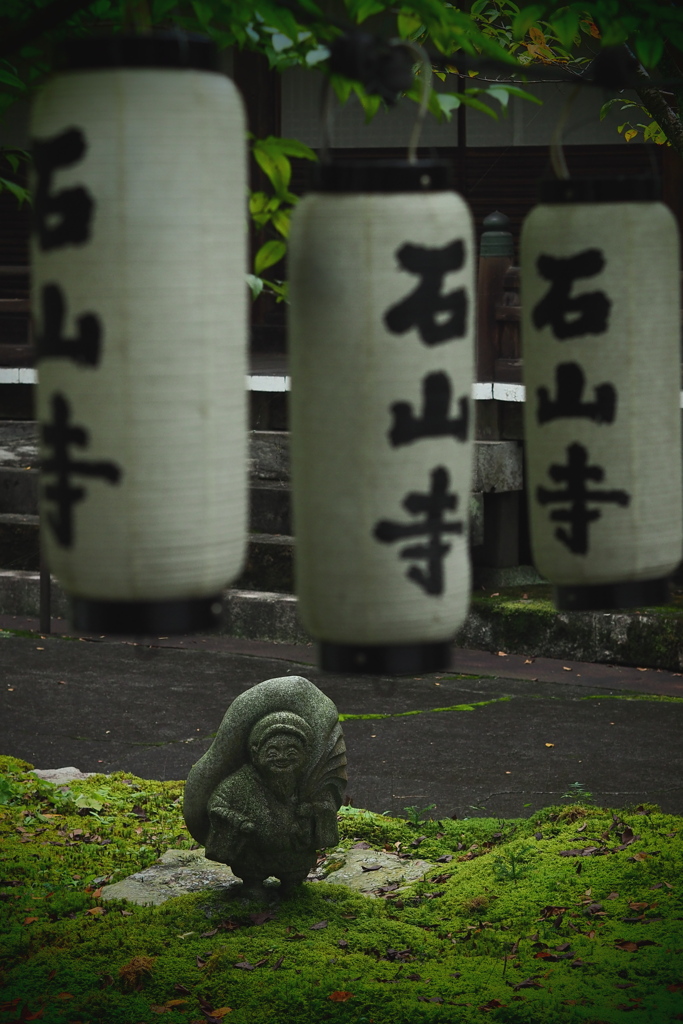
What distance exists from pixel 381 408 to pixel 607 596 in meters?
0.73

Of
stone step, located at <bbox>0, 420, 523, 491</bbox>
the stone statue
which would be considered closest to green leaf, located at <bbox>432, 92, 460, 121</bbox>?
the stone statue

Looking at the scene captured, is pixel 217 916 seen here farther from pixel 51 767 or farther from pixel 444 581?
pixel 444 581

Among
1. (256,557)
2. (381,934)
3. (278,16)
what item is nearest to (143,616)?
(278,16)

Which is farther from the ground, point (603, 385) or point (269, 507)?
point (603, 385)

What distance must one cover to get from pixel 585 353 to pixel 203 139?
928 mm

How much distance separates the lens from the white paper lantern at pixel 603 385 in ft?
8.96

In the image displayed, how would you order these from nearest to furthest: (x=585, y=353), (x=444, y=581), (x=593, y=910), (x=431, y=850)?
(x=444, y=581) < (x=585, y=353) < (x=593, y=910) < (x=431, y=850)

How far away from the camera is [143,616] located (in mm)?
2352

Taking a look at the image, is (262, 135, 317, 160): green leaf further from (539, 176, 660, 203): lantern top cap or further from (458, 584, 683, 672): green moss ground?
(458, 584, 683, 672): green moss ground

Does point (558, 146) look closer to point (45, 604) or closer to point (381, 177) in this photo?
point (381, 177)

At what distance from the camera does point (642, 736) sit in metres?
10.6

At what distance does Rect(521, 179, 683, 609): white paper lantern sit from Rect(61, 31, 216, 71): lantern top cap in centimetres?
83

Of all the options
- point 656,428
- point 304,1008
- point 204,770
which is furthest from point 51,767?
point 656,428

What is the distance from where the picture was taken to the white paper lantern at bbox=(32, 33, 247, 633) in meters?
2.24
